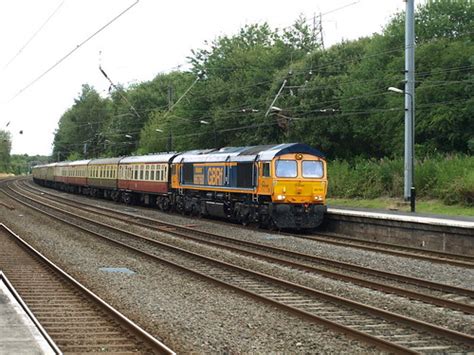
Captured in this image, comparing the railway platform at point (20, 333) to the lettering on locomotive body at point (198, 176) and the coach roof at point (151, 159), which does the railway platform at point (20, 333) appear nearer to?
the lettering on locomotive body at point (198, 176)

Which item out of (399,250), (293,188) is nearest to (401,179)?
(293,188)

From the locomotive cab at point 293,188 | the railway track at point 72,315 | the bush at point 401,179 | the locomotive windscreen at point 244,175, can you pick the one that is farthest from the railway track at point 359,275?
the bush at point 401,179

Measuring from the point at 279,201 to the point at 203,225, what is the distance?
186 inches

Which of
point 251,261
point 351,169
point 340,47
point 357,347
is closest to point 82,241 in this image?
point 251,261

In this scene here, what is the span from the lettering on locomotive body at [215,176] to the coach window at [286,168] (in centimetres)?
444

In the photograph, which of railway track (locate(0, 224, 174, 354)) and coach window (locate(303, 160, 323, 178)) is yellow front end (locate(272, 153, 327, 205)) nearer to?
coach window (locate(303, 160, 323, 178))

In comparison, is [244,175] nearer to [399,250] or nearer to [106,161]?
[399,250]

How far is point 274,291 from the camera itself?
12.9 meters

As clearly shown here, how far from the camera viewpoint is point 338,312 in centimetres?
1088

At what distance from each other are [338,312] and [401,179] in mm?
26348

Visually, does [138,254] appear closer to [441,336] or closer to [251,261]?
[251,261]

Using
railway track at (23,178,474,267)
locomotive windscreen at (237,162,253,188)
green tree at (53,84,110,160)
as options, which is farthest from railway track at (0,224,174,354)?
green tree at (53,84,110,160)

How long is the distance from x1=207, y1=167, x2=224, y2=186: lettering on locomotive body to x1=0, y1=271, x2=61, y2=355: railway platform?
18.4 metres

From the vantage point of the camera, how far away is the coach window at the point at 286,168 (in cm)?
2497
